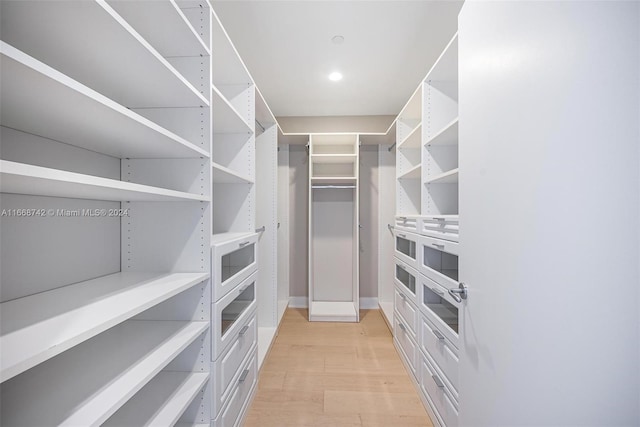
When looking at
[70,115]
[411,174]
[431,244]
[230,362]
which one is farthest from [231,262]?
[411,174]

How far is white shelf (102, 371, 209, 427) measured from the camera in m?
0.94

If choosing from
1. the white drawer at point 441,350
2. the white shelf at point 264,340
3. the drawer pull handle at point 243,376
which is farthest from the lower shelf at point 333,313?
the drawer pull handle at point 243,376

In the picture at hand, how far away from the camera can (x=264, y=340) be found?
2451 mm

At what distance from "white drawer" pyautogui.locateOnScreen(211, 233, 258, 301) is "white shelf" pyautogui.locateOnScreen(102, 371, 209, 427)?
1.17ft

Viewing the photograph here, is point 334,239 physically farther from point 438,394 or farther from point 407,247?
point 438,394

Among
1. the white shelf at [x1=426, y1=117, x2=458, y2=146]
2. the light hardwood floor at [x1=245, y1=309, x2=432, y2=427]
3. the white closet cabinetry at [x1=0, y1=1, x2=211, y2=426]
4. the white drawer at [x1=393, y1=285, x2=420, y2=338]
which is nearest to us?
the white closet cabinetry at [x1=0, y1=1, x2=211, y2=426]

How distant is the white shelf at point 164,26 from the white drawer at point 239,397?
1691 millimetres

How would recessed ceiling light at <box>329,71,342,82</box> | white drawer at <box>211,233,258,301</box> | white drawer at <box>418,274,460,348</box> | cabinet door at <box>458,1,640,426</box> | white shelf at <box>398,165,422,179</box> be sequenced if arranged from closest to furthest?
cabinet door at <box>458,1,640,426</box>, white drawer at <box>211,233,258,301</box>, white drawer at <box>418,274,460,348</box>, white shelf at <box>398,165,422,179</box>, recessed ceiling light at <box>329,71,342,82</box>

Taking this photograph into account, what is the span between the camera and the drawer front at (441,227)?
1339 millimetres

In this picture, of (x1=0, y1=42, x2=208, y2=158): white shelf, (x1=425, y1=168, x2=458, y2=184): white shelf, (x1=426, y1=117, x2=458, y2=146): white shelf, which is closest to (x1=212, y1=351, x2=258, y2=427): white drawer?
(x1=0, y1=42, x2=208, y2=158): white shelf

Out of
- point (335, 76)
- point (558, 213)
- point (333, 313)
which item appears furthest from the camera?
point (333, 313)

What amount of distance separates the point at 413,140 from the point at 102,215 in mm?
2290

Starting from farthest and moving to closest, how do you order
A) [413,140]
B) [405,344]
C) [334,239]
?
[334,239], [413,140], [405,344]

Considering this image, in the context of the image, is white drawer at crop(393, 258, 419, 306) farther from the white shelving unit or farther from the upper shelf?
the upper shelf
